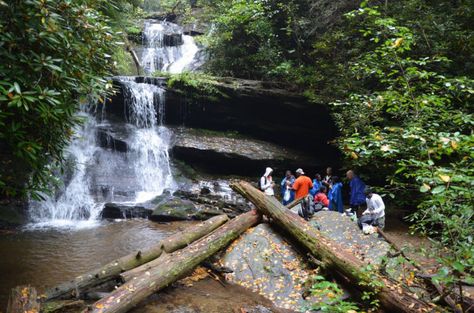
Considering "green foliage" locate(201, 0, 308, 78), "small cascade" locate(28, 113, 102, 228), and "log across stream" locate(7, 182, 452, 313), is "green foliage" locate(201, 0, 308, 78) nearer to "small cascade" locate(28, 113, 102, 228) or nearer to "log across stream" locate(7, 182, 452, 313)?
"small cascade" locate(28, 113, 102, 228)

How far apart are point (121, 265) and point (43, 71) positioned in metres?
3.50

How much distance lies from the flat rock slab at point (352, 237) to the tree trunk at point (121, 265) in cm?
291

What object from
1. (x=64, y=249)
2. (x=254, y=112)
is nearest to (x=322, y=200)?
(x=64, y=249)

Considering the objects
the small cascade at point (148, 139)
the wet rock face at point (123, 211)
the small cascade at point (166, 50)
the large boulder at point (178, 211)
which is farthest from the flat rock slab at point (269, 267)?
the small cascade at point (166, 50)

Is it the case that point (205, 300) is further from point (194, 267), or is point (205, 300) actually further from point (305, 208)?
point (305, 208)

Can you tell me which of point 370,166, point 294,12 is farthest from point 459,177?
point 294,12

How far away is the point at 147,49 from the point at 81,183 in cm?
1179

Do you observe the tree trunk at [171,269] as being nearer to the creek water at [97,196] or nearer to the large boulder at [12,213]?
the creek water at [97,196]

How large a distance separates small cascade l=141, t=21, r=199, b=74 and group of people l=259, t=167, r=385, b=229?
12.5 m

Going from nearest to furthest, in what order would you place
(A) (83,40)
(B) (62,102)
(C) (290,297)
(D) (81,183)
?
(B) (62,102) → (A) (83,40) → (C) (290,297) → (D) (81,183)

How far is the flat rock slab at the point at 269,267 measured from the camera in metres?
6.15

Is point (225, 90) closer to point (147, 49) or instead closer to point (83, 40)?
point (147, 49)

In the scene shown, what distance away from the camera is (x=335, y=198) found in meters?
10.3

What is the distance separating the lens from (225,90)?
1603cm
